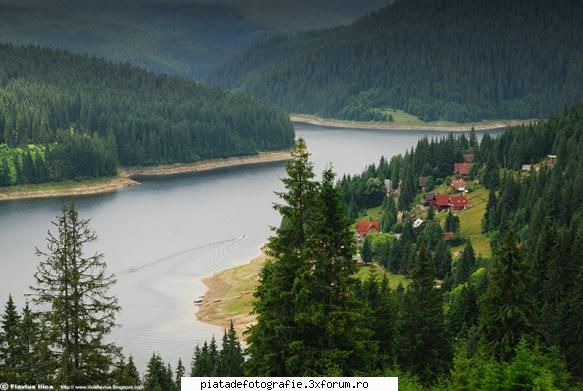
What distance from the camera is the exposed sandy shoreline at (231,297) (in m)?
90.1

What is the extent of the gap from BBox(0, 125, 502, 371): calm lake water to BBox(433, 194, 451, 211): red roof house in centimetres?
2407

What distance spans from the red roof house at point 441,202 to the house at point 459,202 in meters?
0.51

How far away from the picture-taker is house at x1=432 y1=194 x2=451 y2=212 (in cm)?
11438

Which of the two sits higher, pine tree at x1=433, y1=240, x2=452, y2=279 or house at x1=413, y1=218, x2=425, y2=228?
house at x1=413, y1=218, x2=425, y2=228

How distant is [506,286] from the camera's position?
40.2 metres

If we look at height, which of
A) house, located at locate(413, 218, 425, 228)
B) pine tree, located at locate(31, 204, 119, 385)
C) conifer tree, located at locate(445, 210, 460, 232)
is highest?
pine tree, located at locate(31, 204, 119, 385)

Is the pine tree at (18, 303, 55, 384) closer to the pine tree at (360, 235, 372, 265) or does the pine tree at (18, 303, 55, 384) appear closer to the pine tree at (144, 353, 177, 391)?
the pine tree at (144, 353, 177, 391)

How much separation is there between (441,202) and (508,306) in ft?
247

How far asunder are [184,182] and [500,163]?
279 feet

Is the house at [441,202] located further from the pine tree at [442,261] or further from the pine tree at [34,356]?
the pine tree at [34,356]

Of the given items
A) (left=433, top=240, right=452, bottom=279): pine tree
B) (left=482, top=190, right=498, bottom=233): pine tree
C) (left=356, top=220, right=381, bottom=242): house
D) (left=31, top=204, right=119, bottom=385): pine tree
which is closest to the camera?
(left=31, top=204, right=119, bottom=385): pine tree

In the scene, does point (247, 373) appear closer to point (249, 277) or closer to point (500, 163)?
point (249, 277)

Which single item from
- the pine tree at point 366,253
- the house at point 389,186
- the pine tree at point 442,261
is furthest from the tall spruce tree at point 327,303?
the house at point 389,186

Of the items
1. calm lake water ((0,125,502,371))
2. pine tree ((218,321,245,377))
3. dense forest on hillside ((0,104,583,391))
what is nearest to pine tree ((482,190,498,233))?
calm lake water ((0,125,502,371))
